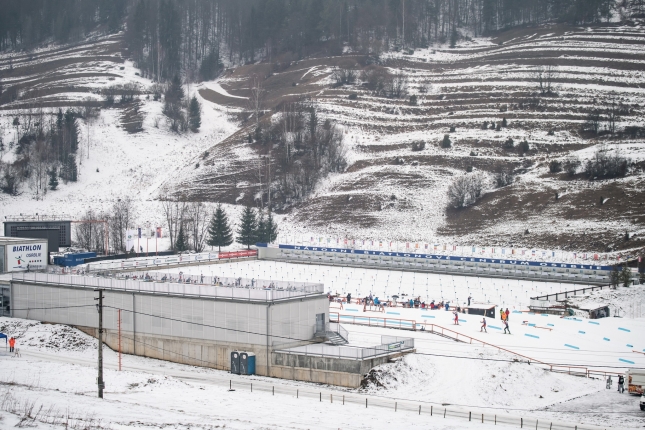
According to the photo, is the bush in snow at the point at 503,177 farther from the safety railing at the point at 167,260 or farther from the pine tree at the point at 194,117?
the pine tree at the point at 194,117

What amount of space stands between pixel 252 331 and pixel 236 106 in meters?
97.8

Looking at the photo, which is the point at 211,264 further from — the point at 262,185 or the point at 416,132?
the point at 416,132

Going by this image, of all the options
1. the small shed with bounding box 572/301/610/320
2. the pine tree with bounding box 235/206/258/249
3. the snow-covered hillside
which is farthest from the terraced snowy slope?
the small shed with bounding box 572/301/610/320

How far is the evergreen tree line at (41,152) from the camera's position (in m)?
97.7

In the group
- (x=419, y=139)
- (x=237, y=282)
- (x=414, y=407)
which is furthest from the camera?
(x=419, y=139)

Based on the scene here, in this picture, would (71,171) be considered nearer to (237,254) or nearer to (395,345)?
(237,254)

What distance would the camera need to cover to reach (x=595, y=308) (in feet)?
159

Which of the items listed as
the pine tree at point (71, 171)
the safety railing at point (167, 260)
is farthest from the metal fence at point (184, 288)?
the pine tree at point (71, 171)

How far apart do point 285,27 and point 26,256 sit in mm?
112407

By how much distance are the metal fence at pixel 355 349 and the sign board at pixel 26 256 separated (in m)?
24.9

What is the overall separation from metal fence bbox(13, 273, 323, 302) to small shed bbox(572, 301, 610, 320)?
20444mm

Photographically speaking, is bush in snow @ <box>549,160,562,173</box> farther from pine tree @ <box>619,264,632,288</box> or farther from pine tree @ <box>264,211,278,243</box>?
pine tree @ <box>264,211,278,243</box>

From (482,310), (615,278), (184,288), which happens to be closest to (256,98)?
(615,278)

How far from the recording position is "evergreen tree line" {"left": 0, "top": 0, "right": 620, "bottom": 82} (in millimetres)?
146500
